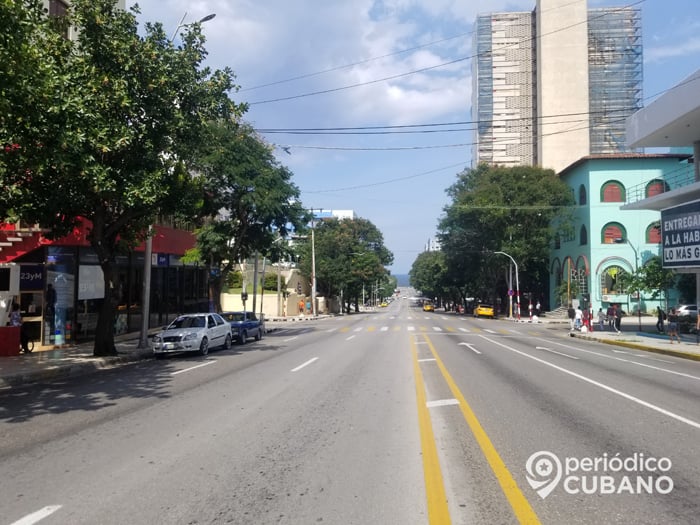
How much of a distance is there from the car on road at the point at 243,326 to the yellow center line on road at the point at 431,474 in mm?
15959

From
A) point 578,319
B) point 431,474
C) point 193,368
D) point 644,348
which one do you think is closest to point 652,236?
point 578,319

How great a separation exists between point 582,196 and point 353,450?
172 ft

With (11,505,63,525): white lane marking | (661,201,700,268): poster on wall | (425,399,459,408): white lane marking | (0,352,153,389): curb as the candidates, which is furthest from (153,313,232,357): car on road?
(661,201,700,268): poster on wall

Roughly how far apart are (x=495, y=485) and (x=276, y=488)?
6.76ft

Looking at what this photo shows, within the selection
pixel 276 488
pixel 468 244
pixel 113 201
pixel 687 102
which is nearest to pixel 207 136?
pixel 113 201

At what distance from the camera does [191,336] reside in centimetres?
1839

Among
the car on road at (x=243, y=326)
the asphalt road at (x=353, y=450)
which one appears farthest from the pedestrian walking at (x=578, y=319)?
the asphalt road at (x=353, y=450)

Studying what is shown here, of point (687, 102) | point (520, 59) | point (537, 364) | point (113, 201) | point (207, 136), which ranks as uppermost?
point (520, 59)

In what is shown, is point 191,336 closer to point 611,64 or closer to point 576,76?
point 576,76

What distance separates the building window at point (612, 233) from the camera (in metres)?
50.3

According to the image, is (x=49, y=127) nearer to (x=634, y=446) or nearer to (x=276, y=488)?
(x=276, y=488)

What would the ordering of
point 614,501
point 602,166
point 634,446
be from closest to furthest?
1. point 614,501
2. point 634,446
3. point 602,166

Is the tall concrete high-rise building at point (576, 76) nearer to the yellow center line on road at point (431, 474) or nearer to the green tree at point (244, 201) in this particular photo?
the green tree at point (244, 201)

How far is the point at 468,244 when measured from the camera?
208ft
